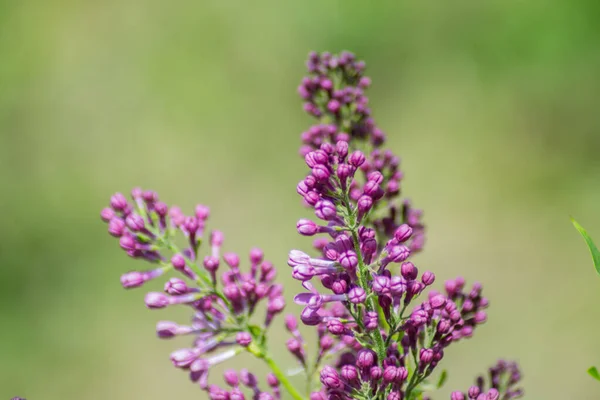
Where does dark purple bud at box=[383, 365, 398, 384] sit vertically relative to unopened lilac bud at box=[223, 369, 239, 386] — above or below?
below

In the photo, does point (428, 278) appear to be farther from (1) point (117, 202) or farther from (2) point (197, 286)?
(1) point (117, 202)

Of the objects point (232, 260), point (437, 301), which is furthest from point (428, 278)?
point (232, 260)

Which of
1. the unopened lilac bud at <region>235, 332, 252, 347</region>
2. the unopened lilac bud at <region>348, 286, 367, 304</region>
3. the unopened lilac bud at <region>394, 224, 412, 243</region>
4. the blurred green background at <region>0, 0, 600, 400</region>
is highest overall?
the blurred green background at <region>0, 0, 600, 400</region>

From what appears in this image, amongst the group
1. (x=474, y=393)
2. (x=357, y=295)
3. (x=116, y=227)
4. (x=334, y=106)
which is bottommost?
(x=474, y=393)

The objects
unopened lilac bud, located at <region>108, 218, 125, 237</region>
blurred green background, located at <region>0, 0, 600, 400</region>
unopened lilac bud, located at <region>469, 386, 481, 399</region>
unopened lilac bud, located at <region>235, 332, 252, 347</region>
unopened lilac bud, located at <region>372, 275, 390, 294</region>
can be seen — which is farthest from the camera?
blurred green background, located at <region>0, 0, 600, 400</region>

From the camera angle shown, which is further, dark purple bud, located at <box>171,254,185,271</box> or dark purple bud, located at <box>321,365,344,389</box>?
dark purple bud, located at <box>171,254,185,271</box>

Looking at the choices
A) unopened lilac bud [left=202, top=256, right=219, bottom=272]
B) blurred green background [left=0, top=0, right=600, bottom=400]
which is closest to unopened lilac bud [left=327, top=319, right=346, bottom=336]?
unopened lilac bud [left=202, top=256, right=219, bottom=272]

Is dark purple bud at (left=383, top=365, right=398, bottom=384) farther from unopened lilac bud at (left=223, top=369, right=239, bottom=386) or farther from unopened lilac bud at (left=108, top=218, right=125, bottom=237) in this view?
unopened lilac bud at (left=108, top=218, right=125, bottom=237)

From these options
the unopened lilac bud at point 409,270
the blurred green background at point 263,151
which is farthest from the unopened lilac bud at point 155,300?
the blurred green background at point 263,151
